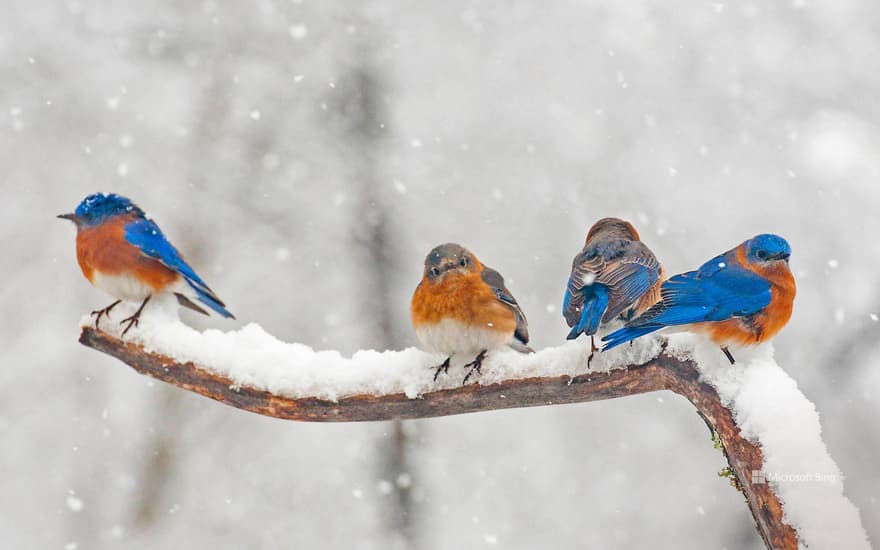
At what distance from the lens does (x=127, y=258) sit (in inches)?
165

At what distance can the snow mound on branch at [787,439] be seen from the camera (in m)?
2.73

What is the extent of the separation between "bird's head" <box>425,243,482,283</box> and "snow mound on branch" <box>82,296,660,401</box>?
39cm

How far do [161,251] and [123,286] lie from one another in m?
0.26

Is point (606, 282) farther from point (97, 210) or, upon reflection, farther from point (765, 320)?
point (97, 210)

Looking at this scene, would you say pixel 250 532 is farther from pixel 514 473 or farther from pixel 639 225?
pixel 639 225

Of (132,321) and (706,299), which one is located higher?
(132,321)

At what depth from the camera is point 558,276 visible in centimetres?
846

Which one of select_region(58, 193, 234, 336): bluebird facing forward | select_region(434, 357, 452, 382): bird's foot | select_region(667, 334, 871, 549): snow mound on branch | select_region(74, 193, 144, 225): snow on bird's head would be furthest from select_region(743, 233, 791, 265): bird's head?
select_region(74, 193, 144, 225): snow on bird's head

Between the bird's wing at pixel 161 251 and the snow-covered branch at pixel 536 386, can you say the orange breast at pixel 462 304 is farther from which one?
the bird's wing at pixel 161 251

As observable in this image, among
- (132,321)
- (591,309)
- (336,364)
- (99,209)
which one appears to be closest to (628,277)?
(591,309)

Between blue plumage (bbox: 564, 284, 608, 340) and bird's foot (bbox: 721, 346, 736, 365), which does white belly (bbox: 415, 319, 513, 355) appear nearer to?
blue plumage (bbox: 564, 284, 608, 340)

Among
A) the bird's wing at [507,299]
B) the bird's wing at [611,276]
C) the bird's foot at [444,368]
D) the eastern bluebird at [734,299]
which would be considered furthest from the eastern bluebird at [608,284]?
the bird's foot at [444,368]

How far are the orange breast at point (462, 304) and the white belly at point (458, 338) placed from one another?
0.08 ft

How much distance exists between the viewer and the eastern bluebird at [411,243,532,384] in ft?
12.6
